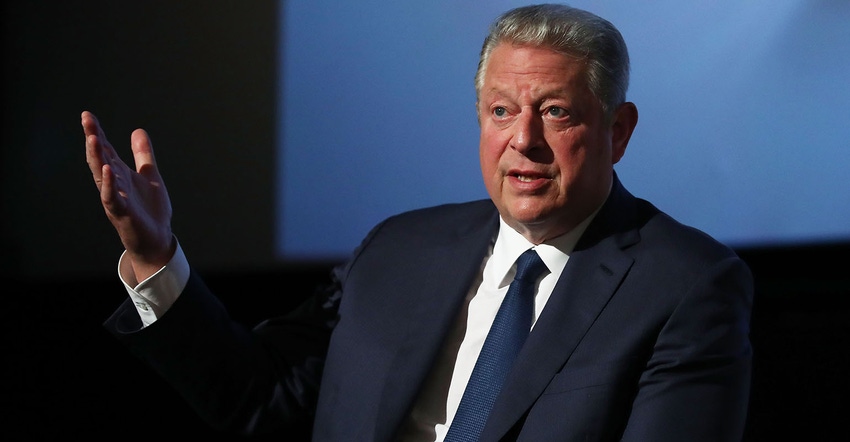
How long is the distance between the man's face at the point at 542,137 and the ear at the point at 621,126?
3cm

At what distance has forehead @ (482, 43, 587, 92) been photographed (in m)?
1.78

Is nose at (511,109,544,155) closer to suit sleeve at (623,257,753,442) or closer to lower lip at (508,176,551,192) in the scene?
lower lip at (508,176,551,192)

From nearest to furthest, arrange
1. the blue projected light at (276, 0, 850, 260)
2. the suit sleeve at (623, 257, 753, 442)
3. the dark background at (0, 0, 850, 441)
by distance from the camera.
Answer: the suit sleeve at (623, 257, 753, 442) → the blue projected light at (276, 0, 850, 260) → the dark background at (0, 0, 850, 441)

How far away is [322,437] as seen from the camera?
1.94 m

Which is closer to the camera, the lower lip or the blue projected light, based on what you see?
the lower lip

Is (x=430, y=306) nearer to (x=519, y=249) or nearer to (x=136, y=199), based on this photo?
(x=519, y=249)

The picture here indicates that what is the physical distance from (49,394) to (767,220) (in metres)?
1.92

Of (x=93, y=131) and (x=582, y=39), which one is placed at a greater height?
(x=582, y=39)

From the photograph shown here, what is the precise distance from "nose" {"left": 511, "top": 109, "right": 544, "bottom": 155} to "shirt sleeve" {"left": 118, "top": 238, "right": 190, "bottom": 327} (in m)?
0.63

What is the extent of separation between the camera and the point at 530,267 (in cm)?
189

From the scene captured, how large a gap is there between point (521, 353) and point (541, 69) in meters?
0.50

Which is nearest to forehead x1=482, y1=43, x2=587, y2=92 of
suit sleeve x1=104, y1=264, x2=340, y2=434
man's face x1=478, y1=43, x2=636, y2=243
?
man's face x1=478, y1=43, x2=636, y2=243

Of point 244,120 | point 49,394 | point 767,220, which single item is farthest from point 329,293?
point 767,220

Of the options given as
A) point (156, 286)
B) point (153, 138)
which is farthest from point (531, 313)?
point (153, 138)
